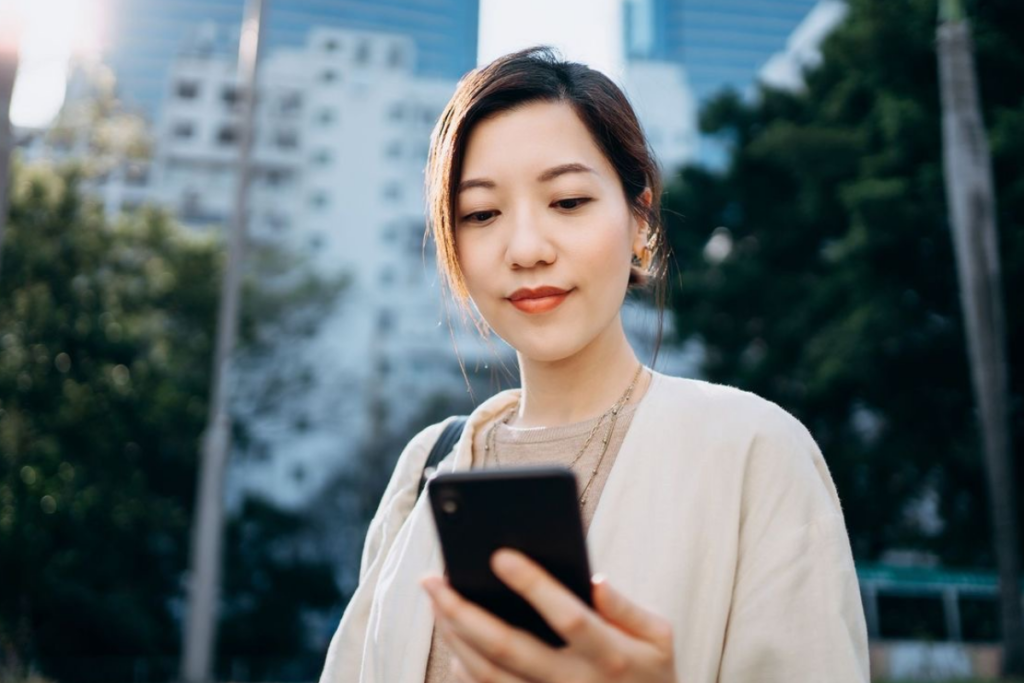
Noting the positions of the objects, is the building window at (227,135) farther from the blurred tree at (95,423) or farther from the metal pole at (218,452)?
the metal pole at (218,452)

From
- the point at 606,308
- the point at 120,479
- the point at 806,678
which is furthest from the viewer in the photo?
the point at 120,479

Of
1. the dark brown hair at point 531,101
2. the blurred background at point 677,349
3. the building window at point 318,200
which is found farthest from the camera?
the building window at point 318,200

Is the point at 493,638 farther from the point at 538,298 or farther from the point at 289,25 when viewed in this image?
the point at 289,25

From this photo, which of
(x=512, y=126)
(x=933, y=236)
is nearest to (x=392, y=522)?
(x=512, y=126)

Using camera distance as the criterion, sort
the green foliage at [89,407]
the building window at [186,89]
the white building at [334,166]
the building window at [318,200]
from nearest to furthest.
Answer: the green foliage at [89,407] → the white building at [334,166] → the building window at [318,200] → the building window at [186,89]

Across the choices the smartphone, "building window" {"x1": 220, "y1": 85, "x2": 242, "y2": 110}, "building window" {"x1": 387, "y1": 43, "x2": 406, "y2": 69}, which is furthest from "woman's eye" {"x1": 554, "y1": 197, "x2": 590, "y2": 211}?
"building window" {"x1": 387, "y1": 43, "x2": 406, "y2": 69}

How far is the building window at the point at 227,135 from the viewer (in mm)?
47625

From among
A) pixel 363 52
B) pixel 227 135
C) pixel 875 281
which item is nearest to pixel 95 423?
pixel 875 281

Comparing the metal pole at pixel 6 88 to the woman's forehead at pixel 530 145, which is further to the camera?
the metal pole at pixel 6 88

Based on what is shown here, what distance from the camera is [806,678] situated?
1.14m

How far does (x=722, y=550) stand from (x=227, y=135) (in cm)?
5013

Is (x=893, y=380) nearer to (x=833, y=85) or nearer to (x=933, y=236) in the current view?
(x=933, y=236)

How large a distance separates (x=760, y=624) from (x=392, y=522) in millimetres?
739

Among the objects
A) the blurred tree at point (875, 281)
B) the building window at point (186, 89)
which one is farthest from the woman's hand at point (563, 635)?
the building window at point (186, 89)
